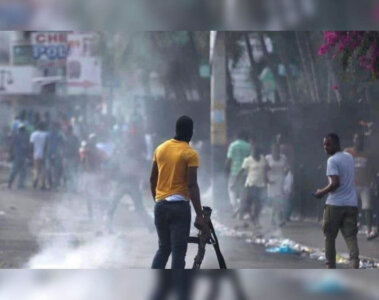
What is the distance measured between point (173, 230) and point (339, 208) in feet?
6.44

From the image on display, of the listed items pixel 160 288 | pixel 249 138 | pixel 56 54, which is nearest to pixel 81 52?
pixel 56 54

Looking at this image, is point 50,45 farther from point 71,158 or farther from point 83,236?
point 83,236

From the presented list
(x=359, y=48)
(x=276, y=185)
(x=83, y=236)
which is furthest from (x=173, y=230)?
(x=276, y=185)

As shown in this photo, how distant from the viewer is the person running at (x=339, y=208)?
9.15 metres

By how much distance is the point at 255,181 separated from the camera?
1468 centimetres

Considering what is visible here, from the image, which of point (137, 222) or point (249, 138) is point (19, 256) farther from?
point (249, 138)

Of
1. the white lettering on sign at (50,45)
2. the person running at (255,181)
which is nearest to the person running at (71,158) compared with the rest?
the white lettering on sign at (50,45)

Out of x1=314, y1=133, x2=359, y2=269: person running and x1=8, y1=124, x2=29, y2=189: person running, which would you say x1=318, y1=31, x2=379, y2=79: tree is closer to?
x1=314, y1=133, x2=359, y2=269: person running

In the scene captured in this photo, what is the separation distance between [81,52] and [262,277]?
1182cm

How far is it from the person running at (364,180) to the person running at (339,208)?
3.66m

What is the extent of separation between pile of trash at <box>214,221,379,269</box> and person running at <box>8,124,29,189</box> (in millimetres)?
6792

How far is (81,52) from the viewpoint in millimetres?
20469

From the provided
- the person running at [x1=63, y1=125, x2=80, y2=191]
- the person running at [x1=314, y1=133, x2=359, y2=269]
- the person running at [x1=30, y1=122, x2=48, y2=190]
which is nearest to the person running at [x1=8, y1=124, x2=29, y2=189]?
the person running at [x1=30, y1=122, x2=48, y2=190]

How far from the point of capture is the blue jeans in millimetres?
7898
